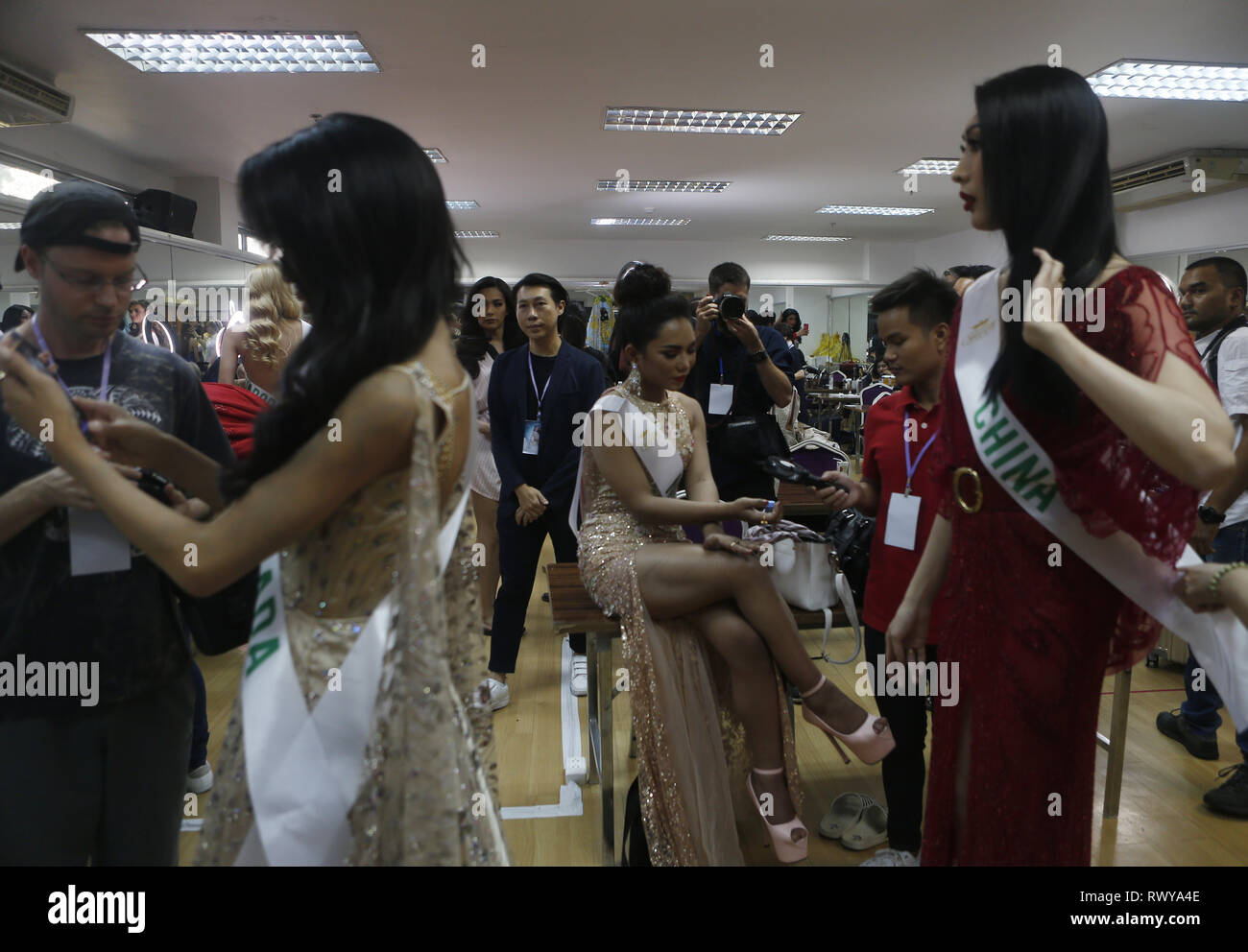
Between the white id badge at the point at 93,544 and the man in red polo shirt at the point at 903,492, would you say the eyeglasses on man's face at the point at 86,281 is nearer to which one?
the white id badge at the point at 93,544

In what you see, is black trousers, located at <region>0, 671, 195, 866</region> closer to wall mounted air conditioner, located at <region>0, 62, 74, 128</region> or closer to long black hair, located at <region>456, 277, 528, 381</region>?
long black hair, located at <region>456, 277, 528, 381</region>

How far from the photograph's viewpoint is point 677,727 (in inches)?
78.7

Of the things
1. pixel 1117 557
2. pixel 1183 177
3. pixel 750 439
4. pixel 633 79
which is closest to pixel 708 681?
pixel 750 439

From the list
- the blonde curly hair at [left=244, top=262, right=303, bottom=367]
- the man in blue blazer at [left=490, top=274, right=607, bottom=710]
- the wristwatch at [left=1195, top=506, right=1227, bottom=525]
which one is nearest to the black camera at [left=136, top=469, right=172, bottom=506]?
the blonde curly hair at [left=244, top=262, right=303, bottom=367]

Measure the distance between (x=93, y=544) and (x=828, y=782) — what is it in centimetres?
227

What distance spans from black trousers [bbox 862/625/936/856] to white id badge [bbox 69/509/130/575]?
169cm

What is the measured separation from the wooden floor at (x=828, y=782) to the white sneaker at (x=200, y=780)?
0.75 ft

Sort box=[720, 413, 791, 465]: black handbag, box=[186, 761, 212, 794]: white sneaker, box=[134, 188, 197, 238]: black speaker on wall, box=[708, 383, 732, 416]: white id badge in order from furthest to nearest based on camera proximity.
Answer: box=[134, 188, 197, 238]: black speaker on wall → box=[708, 383, 732, 416]: white id badge → box=[720, 413, 791, 465]: black handbag → box=[186, 761, 212, 794]: white sneaker

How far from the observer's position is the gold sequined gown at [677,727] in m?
1.97

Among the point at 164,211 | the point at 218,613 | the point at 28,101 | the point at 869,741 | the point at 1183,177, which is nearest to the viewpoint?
the point at 218,613

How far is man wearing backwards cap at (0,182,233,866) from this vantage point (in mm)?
Answer: 1070

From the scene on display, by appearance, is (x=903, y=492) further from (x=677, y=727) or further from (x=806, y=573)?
(x=677, y=727)

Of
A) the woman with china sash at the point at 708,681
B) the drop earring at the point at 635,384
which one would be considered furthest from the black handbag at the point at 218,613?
the drop earring at the point at 635,384

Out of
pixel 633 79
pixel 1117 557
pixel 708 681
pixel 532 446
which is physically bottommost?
pixel 708 681
